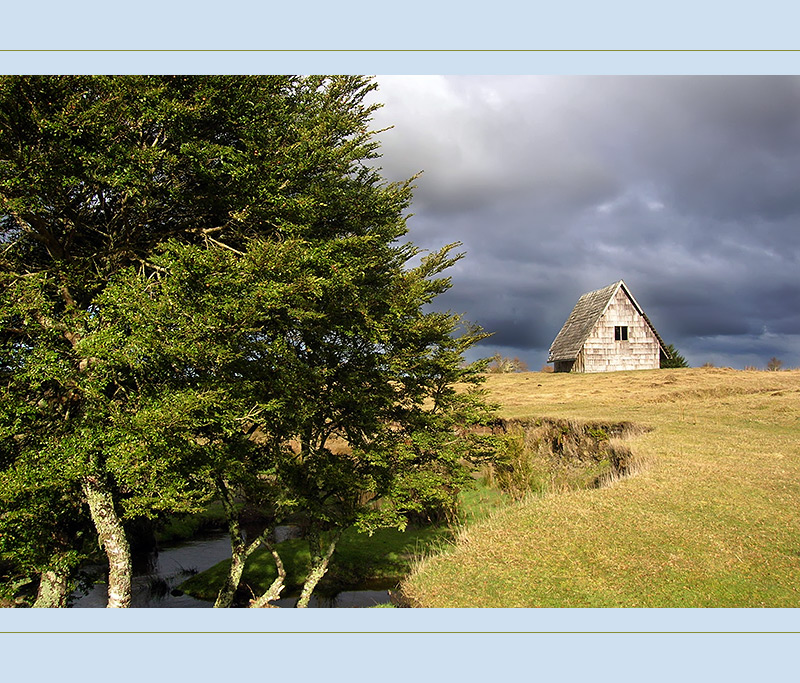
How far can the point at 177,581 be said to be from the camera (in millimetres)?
20141

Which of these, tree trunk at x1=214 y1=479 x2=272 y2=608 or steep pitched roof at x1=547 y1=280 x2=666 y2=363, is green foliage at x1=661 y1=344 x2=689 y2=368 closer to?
steep pitched roof at x1=547 y1=280 x2=666 y2=363

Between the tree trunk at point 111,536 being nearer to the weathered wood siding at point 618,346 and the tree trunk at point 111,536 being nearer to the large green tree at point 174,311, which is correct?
the large green tree at point 174,311

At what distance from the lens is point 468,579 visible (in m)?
10.4

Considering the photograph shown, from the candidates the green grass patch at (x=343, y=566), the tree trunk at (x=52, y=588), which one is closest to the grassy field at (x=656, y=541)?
the green grass patch at (x=343, y=566)

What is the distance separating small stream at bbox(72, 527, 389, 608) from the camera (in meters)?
18.1

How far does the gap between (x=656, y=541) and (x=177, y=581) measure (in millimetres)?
16557

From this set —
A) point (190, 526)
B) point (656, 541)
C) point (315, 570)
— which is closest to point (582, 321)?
point (190, 526)

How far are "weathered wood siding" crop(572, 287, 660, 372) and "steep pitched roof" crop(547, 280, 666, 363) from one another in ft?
1.25

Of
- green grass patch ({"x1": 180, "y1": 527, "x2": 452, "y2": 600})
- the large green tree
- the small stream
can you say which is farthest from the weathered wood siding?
the large green tree

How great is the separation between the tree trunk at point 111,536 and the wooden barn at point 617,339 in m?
41.2

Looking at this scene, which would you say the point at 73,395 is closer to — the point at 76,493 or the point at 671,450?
the point at 76,493

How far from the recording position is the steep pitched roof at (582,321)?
4794 centimetres

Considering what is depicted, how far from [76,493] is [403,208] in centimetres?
1420

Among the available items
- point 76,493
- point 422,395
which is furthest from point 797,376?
point 76,493
